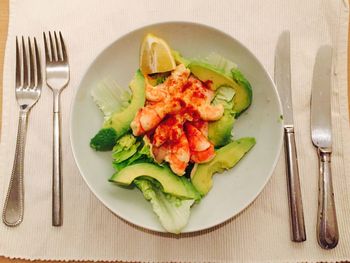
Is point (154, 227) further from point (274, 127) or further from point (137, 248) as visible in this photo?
point (274, 127)

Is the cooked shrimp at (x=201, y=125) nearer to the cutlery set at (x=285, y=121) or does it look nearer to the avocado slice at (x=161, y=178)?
the avocado slice at (x=161, y=178)

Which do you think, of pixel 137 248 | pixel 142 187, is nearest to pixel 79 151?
pixel 142 187

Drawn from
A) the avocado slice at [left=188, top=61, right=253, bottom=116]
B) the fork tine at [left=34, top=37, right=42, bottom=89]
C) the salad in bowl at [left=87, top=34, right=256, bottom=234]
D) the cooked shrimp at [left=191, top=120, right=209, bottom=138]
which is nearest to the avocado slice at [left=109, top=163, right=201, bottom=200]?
the salad in bowl at [left=87, top=34, right=256, bottom=234]

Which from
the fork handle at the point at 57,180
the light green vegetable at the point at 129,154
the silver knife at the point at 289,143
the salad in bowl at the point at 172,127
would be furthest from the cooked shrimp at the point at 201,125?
the fork handle at the point at 57,180

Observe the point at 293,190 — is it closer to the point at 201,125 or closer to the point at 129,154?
the point at 201,125

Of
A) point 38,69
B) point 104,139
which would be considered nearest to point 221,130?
point 104,139

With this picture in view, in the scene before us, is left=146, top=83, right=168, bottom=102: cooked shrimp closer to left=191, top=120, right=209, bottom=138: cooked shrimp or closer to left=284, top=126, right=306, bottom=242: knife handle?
left=191, top=120, right=209, bottom=138: cooked shrimp
